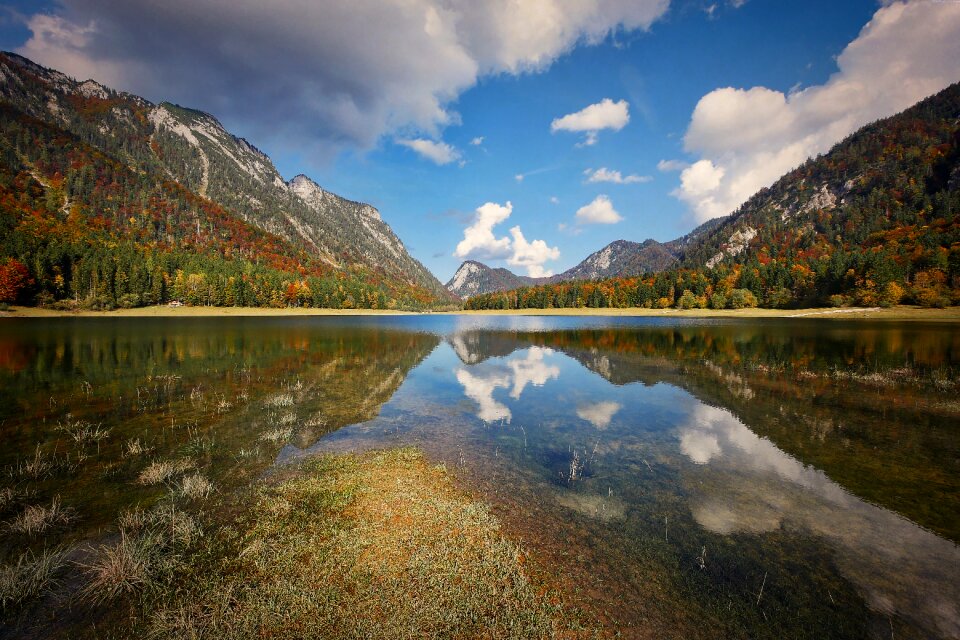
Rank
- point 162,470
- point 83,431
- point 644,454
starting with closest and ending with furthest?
point 162,470 → point 644,454 → point 83,431

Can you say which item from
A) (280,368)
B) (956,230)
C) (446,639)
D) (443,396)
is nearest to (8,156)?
(280,368)

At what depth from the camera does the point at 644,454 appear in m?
15.1

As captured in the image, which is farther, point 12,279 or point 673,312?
point 673,312

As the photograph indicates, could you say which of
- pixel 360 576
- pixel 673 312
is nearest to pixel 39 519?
pixel 360 576

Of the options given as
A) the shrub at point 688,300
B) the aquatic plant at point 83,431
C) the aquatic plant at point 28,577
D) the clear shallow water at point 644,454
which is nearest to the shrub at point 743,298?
the shrub at point 688,300

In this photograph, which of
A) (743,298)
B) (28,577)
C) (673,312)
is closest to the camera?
(28,577)

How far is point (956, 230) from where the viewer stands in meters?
124

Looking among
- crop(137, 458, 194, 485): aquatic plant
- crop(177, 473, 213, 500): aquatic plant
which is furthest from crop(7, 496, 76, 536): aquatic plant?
crop(177, 473, 213, 500): aquatic plant

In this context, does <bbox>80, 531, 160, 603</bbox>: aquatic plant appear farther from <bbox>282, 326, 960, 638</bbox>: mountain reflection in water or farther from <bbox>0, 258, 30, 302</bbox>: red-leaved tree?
<bbox>0, 258, 30, 302</bbox>: red-leaved tree

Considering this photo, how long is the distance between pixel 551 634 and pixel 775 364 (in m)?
39.5

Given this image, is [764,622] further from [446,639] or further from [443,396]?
[443,396]

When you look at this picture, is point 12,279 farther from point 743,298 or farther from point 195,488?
point 743,298

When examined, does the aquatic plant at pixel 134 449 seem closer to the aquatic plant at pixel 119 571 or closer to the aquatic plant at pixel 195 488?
the aquatic plant at pixel 195 488

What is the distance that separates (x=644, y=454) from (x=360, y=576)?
1214 cm
